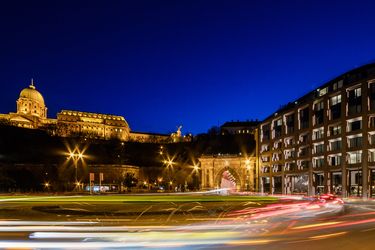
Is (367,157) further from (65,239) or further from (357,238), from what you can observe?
(65,239)

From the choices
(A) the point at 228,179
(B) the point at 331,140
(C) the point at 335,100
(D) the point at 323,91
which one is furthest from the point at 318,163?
(A) the point at 228,179

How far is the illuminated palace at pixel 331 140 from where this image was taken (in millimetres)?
83438

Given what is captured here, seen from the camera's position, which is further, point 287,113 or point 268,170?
point 268,170

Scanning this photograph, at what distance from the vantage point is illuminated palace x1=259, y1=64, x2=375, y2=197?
83.4 metres

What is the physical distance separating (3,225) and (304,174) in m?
91.8

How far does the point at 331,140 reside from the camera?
95.8m

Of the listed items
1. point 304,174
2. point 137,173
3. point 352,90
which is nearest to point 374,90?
point 352,90

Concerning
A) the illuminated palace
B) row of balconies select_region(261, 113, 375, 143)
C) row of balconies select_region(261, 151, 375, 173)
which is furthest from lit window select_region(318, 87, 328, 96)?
row of balconies select_region(261, 151, 375, 173)

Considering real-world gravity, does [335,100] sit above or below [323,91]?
below

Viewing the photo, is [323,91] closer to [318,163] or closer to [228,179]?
[318,163]

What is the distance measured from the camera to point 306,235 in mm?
20453

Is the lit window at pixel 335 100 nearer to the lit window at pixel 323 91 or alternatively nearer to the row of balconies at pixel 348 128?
the row of balconies at pixel 348 128

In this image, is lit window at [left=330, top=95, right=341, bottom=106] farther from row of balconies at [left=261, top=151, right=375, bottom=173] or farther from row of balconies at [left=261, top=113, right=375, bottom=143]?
row of balconies at [left=261, top=151, right=375, bottom=173]

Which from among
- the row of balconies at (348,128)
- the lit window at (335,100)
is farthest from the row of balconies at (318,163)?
the lit window at (335,100)
